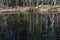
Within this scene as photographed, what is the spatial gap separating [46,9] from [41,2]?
2.44 meters

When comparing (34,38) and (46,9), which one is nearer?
(34,38)

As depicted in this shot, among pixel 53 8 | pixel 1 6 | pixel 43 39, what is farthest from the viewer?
pixel 1 6

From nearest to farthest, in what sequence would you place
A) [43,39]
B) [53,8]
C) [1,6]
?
[43,39], [53,8], [1,6]

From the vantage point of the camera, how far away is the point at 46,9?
1688 centimetres

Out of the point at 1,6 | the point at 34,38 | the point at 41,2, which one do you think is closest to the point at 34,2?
the point at 41,2

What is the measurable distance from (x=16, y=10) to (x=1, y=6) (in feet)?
6.02

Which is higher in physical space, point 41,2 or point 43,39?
point 41,2

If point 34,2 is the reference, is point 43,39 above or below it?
below

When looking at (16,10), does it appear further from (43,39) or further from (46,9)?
(43,39)

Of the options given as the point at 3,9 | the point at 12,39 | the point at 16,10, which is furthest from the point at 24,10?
the point at 12,39

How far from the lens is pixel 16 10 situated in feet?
56.3

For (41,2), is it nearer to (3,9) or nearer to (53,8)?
(53,8)

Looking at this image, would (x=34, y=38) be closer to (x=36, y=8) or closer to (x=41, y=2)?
(x=36, y=8)

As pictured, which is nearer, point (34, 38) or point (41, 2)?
point (34, 38)
